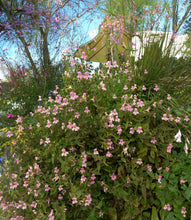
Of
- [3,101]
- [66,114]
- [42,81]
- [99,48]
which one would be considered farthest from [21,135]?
[99,48]

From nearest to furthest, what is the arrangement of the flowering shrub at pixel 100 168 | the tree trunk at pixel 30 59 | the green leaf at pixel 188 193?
the green leaf at pixel 188 193 → the flowering shrub at pixel 100 168 → the tree trunk at pixel 30 59

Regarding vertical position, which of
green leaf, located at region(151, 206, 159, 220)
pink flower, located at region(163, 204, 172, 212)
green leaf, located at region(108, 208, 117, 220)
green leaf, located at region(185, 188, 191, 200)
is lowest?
green leaf, located at region(108, 208, 117, 220)

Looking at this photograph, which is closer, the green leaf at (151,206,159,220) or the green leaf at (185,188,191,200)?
the green leaf at (185,188,191,200)

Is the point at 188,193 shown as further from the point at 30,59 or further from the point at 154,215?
the point at 30,59

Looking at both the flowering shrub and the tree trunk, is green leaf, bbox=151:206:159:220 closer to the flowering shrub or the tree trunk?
the flowering shrub

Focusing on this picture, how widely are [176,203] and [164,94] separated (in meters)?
1.07

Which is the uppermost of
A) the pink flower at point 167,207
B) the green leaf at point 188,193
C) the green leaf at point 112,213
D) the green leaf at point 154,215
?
the green leaf at point 188,193

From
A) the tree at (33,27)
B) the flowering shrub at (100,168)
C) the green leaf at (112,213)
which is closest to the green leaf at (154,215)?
the flowering shrub at (100,168)

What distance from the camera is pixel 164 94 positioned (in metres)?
1.97

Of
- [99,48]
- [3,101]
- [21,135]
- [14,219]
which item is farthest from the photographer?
[99,48]

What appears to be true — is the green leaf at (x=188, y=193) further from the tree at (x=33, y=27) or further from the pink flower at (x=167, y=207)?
the tree at (x=33, y=27)

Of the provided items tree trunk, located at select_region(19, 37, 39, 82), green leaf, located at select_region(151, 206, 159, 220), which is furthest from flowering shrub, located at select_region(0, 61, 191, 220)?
tree trunk, located at select_region(19, 37, 39, 82)

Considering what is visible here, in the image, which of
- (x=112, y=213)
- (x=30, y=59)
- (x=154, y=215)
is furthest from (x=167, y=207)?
(x=30, y=59)

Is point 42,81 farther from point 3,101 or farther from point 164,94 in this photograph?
point 164,94
